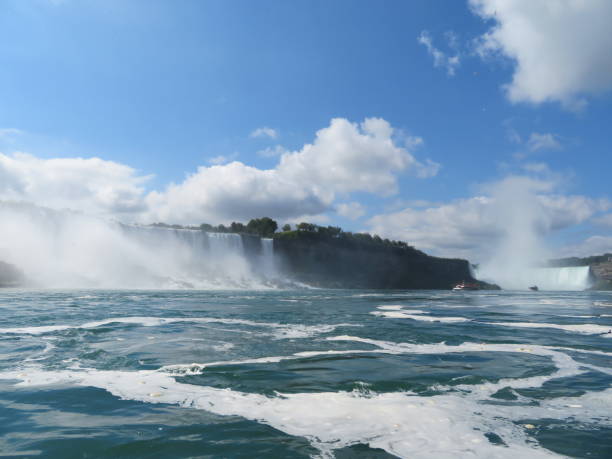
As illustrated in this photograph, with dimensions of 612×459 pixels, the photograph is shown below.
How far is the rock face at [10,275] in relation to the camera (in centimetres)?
4433

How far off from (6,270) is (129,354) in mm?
48494

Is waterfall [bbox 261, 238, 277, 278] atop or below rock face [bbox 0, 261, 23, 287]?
atop

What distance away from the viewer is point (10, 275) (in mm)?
45625

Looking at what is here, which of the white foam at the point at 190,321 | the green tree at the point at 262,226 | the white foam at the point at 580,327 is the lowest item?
the white foam at the point at 190,321

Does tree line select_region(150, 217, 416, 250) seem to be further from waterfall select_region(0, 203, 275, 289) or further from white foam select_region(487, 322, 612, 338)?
white foam select_region(487, 322, 612, 338)

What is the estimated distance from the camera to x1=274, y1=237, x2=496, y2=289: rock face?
3408 inches

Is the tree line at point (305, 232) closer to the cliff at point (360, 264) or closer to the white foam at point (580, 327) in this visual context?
the cliff at point (360, 264)

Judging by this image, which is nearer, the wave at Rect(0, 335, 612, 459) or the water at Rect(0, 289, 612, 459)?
the water at Rect(0, 289, 612, 459)

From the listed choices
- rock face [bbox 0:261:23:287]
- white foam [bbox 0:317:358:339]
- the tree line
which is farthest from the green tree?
white foam [bbox 0:317:358:339]

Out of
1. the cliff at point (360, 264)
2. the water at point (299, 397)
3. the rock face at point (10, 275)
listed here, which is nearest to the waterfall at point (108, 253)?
the rock face at point (10, 275)

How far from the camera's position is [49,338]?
10.0m

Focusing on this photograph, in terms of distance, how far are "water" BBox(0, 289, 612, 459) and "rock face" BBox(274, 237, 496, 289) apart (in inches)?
2840

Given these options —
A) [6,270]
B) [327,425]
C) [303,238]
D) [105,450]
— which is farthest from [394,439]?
[303,238]

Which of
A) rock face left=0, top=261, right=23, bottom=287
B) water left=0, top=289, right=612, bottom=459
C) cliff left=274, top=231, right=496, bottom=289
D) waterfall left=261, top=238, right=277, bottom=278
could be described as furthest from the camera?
cliff left=274, top=231, right=496, bottom=289
